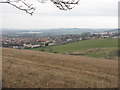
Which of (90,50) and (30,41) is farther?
(30,41)

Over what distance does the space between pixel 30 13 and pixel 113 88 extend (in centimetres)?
516

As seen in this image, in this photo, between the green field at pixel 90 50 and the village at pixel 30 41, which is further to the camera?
the green field at pixel 90 50

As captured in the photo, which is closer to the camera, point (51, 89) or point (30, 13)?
point (30, 13)

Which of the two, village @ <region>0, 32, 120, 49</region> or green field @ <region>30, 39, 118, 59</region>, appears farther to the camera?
green field @ <region>30, 39, 118, 59</region>

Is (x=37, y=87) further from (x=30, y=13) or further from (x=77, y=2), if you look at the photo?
(x=77, y=2)

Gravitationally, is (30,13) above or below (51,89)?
above

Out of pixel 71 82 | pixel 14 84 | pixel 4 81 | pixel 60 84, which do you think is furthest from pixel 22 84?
pixel 71 82

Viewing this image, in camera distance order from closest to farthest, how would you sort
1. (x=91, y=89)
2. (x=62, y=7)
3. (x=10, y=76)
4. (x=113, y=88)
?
(x=62, y=7)
(x=91, y=89)
(x=113, y=88)
(x=10, y=76)

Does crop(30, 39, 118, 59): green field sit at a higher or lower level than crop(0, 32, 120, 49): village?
lower

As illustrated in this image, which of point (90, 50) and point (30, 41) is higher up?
point (30, 41)

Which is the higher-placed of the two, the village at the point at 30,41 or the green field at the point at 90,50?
the village at the point at 30,41

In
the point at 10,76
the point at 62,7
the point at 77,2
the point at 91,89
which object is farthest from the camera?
the point at 10,76

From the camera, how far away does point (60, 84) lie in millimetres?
8664

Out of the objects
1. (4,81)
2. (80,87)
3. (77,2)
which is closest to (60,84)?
(80,87)
